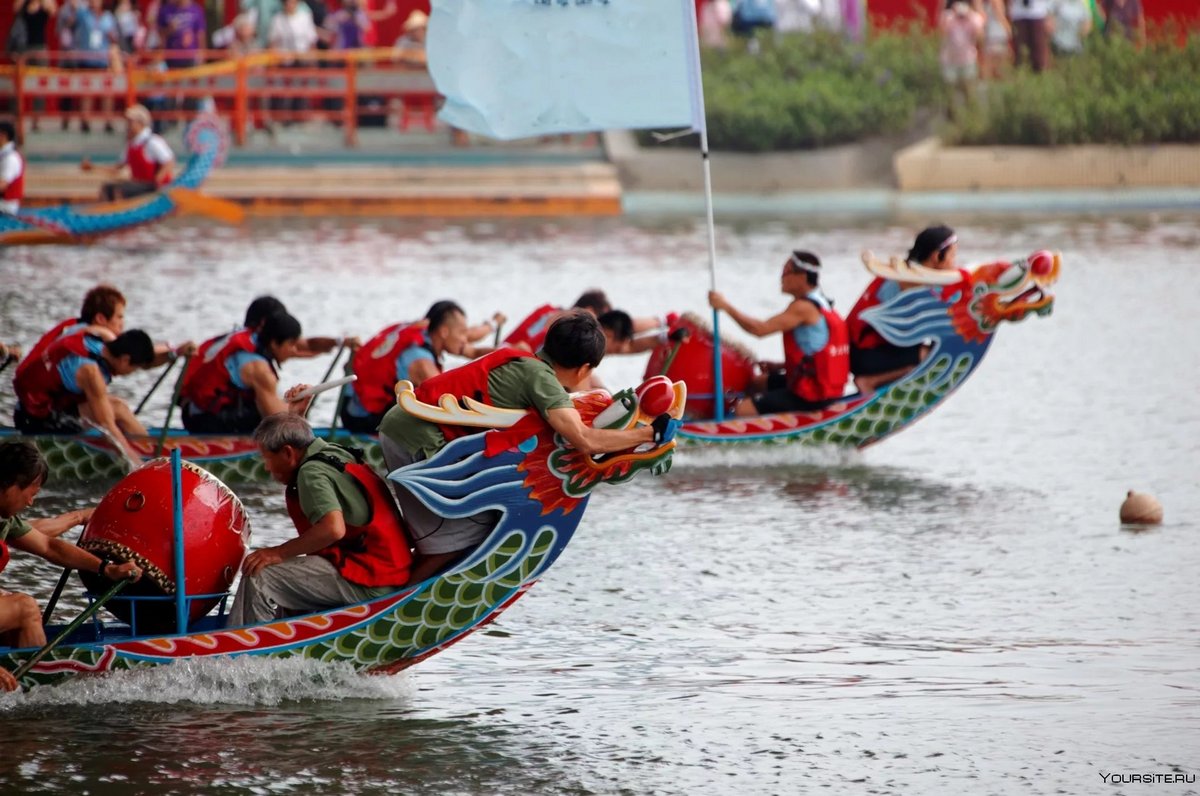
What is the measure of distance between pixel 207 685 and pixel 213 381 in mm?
3973

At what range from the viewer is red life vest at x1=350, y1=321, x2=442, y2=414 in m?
11.1

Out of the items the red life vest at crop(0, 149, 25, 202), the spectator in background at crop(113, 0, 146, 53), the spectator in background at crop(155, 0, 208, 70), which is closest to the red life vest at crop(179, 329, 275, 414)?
the red life vest at crop(0, 149, 25, 202)

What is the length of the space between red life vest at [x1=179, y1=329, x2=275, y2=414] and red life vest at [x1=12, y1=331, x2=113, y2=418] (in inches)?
19.8

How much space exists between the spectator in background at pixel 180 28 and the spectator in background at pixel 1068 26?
1221 centimetres

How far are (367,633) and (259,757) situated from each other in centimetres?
67

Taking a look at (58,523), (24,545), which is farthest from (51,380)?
(24,545)

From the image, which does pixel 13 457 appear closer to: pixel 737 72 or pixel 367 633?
pixel 367 633

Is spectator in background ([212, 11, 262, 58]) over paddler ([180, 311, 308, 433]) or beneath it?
over

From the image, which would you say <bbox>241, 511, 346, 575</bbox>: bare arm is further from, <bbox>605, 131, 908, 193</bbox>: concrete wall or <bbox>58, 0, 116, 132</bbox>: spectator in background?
<bbox>58, 0, 116, 132</bbox>: spectator in background

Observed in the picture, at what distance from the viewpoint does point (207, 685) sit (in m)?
7.48

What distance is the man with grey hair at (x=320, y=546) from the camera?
729 centimetres

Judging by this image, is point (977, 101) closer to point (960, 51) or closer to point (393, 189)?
point (960, 51)

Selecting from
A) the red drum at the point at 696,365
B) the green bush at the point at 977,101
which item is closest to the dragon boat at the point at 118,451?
the red drum at the point at 696,365

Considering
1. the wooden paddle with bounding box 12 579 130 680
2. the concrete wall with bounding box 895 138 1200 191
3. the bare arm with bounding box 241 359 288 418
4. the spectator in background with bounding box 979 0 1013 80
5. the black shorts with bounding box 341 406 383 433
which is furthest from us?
the spectator in background with bounding box 979 0 1013 80
